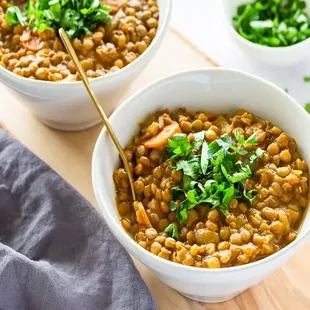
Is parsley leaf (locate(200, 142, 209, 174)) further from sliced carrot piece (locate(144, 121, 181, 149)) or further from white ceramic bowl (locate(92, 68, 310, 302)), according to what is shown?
white ceramic bowl (locate(92, 68, 310, 302))

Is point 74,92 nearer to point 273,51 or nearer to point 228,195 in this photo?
point 228,195

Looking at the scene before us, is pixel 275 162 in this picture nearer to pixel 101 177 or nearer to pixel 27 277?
pixel 101 177

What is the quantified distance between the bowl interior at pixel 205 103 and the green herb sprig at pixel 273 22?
2.37ft

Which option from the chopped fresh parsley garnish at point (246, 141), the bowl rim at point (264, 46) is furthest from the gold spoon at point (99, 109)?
the bowl rim at point (264, 46)

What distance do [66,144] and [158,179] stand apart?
74 centimetres

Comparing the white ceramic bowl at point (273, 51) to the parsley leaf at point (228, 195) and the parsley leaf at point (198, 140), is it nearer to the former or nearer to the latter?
the parsley leaf at point (198, 140)

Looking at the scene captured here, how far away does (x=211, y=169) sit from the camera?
2.78 meters

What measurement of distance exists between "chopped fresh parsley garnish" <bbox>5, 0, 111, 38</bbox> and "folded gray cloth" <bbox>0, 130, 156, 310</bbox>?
0.50m

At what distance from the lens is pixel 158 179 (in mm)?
2832

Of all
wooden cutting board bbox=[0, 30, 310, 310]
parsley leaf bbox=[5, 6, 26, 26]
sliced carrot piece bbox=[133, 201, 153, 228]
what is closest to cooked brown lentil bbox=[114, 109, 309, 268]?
sliced carrot piece bbox=[133, 201, 153, 228]

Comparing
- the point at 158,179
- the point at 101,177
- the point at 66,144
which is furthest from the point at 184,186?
the point at 66,144

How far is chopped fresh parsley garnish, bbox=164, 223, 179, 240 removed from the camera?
8.84ft

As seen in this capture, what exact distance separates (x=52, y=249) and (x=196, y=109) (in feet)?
2.59

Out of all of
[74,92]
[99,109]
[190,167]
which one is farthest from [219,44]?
[190,167]
